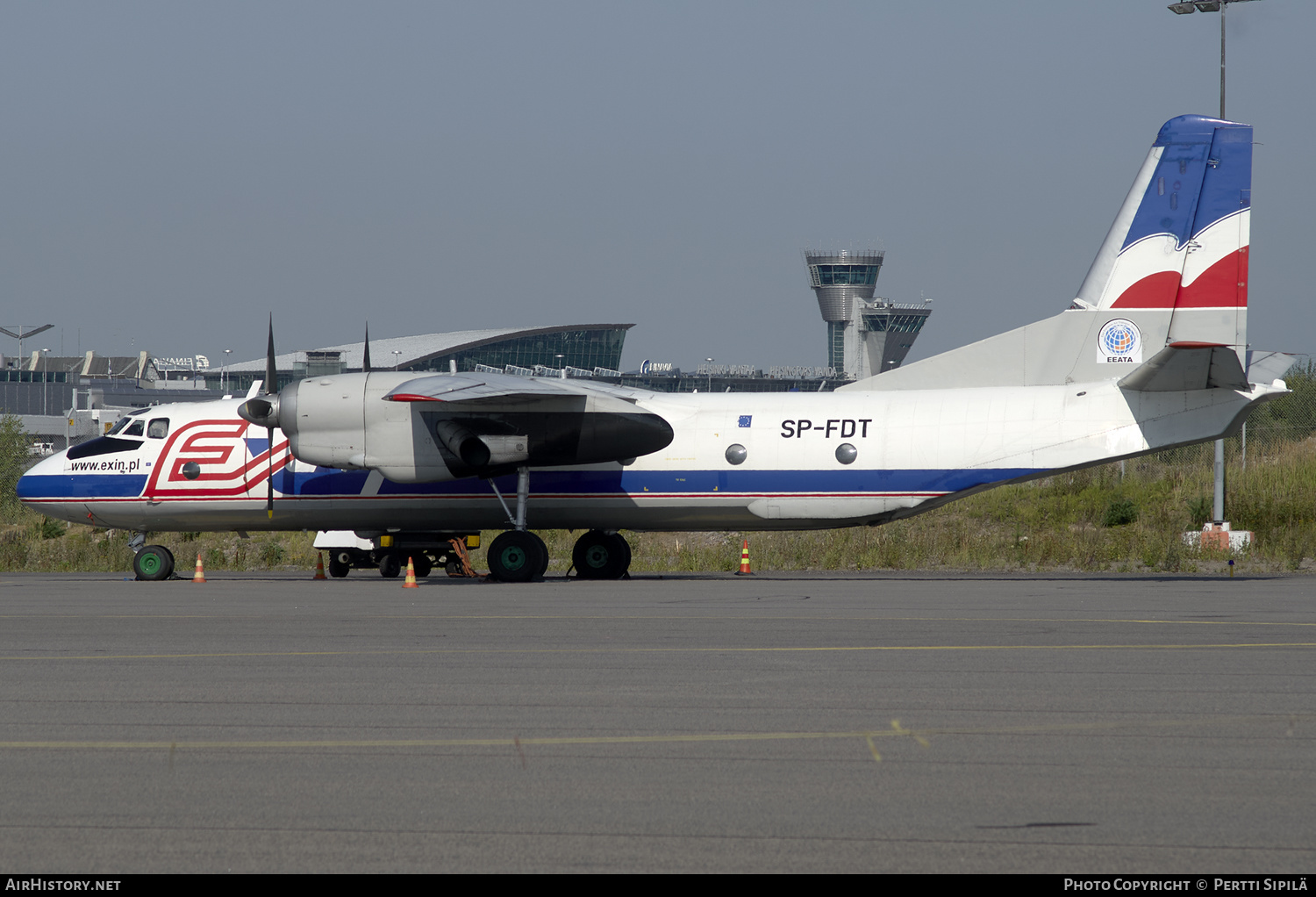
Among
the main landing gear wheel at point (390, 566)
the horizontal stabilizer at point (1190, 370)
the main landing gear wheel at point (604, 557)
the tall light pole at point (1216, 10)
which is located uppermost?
the tall light pole at point (1216, 10)

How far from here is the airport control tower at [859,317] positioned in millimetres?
142750

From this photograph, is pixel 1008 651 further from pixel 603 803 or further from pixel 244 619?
pixel 244 619

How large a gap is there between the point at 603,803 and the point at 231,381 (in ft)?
446

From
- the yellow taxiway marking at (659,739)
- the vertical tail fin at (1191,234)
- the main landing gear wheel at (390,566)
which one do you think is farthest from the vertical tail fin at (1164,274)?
the yellow taxiway marking at (659,739)

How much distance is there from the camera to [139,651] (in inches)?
450

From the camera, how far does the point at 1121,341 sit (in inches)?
831

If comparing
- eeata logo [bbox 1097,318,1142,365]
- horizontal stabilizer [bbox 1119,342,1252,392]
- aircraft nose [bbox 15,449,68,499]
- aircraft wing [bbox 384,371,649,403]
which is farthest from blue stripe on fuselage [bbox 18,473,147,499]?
horizontal stabilizer [bbox 1119,342,1252,392]

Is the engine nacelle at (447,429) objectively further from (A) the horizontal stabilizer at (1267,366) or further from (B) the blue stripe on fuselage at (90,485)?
(A) the horizontal stabilizer at (1267,366)

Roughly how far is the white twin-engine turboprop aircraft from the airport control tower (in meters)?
114

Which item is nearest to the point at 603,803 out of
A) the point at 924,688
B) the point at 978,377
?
the point at 924,688

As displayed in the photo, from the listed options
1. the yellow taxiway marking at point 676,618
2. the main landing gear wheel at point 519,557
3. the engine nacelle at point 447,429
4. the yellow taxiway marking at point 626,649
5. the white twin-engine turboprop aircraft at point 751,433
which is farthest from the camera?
the main landing gear wheel at point 519,557

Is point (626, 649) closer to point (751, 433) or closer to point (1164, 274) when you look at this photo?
point (751, 433)

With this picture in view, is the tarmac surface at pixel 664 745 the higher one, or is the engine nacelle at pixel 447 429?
the engine nacelle at pixel 447 429

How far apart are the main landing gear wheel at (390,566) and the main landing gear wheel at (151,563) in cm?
451
